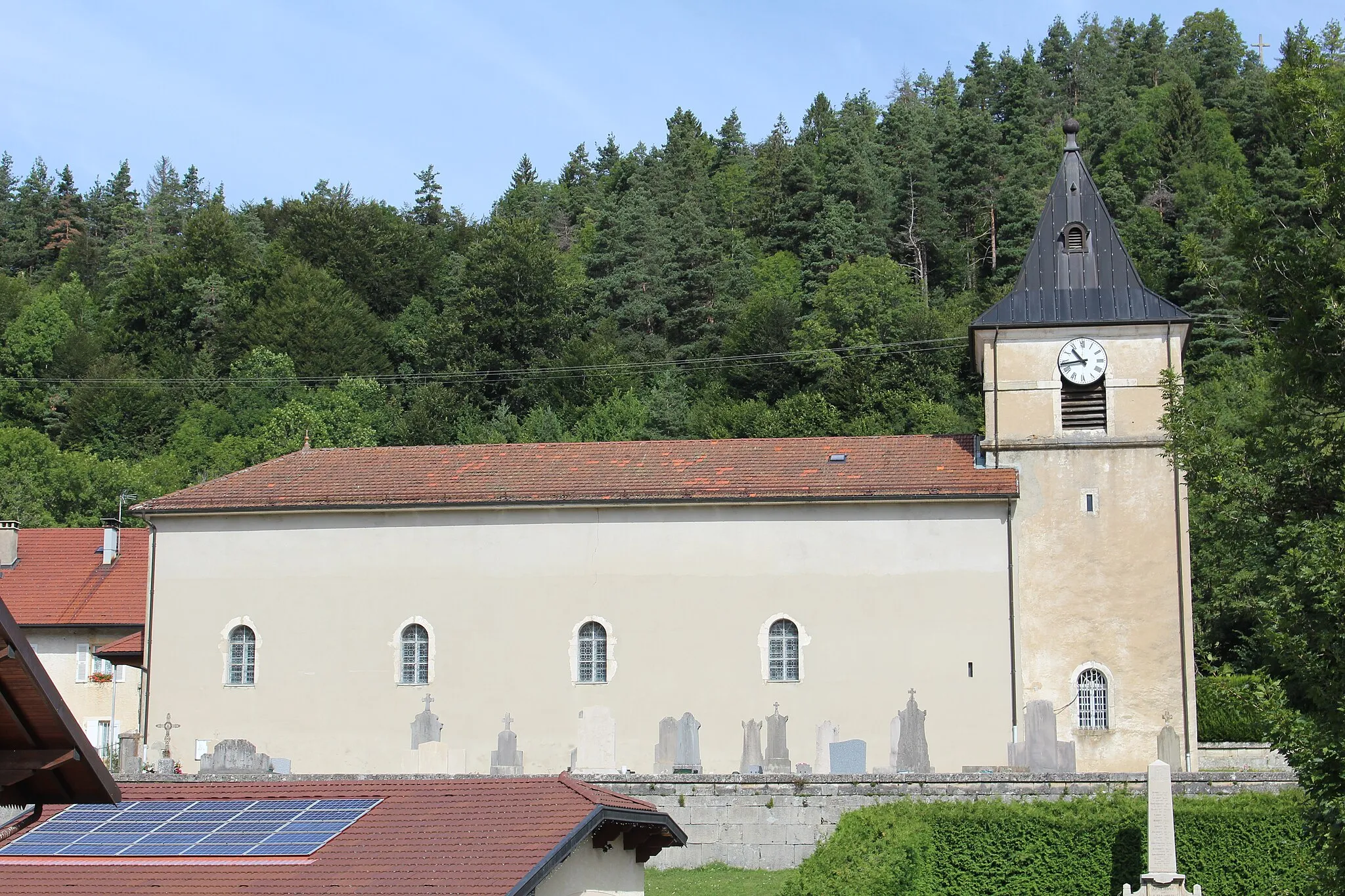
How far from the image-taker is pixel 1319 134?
1452cm

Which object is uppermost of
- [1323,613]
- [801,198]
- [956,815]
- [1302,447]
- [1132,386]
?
[801,198]

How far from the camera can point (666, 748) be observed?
32062 millimetres

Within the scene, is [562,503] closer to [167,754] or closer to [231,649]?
[231,649]

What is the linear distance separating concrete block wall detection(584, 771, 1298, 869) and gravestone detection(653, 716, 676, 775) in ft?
19.8

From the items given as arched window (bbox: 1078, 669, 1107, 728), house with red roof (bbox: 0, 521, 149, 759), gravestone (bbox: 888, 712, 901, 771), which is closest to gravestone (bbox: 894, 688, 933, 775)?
gravestone (bbox: 888, 712, 901, 771)

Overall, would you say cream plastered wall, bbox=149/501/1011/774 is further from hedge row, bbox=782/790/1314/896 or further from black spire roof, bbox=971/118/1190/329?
hedge row, bbox=782/790/1314/896

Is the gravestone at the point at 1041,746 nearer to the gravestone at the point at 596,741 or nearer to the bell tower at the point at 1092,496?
the bell tower at the point at 1092,496

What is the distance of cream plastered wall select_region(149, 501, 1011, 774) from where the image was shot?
31.8 meters

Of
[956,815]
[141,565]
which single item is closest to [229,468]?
[141,565]

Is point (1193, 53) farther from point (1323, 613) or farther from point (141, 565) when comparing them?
point (1323, 613)

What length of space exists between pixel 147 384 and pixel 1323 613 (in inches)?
2649

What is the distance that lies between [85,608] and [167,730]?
9615 millimetres

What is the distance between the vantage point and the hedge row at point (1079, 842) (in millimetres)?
22594

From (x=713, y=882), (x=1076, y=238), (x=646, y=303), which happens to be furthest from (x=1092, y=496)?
(x=646, y=303)
